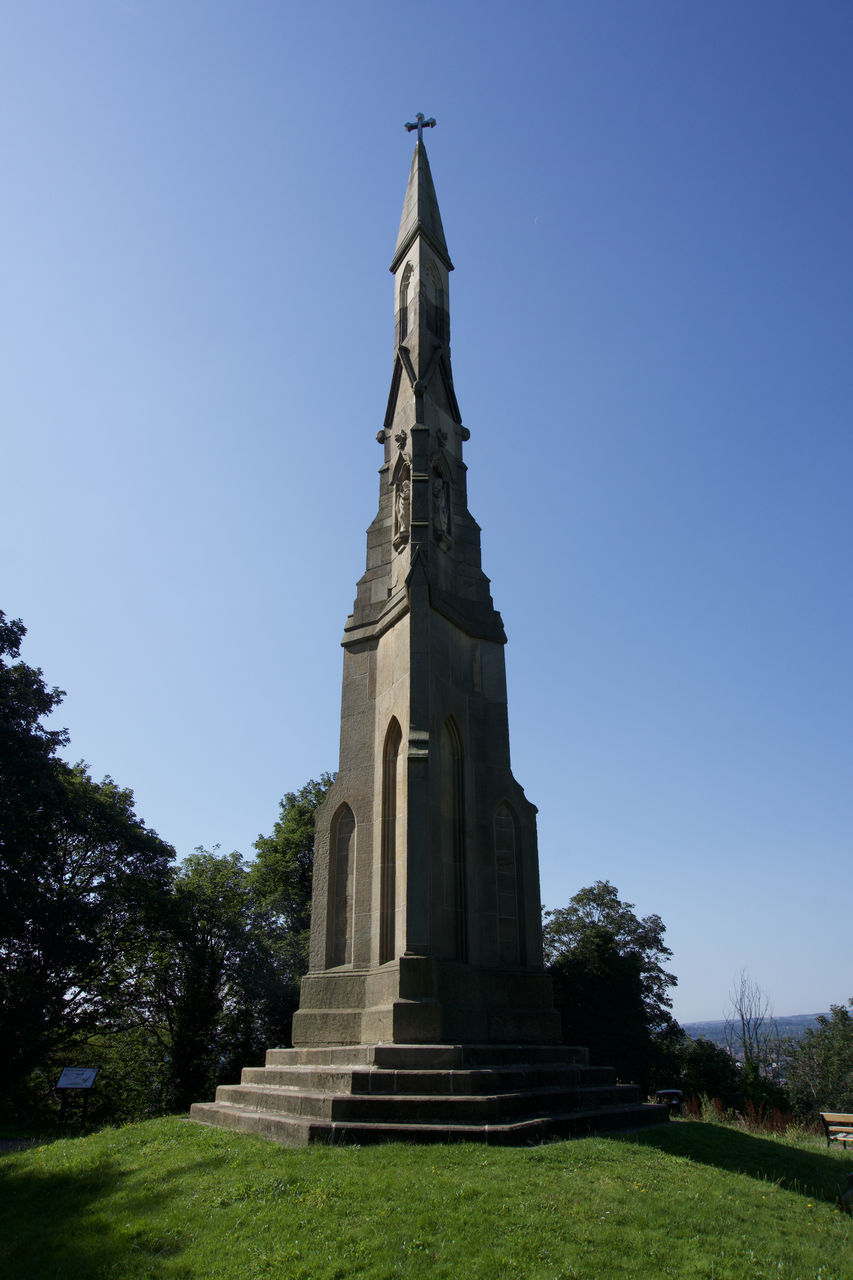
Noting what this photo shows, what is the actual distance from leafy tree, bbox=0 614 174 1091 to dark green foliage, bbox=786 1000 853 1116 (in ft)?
133

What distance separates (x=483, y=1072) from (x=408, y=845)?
10.7 feet

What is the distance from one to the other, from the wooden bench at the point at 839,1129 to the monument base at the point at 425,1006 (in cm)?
636

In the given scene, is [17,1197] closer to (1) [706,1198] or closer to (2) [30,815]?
(1) [706,1198]

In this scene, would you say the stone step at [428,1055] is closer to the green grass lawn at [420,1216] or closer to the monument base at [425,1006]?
the monument base at [425,1006]

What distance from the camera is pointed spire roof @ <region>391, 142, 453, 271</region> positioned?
1762cm

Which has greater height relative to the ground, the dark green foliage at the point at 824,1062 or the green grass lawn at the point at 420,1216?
the green grass lawn at the point at 420,1216

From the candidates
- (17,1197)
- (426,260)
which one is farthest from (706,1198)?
(426,260)

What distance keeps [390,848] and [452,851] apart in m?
1.03

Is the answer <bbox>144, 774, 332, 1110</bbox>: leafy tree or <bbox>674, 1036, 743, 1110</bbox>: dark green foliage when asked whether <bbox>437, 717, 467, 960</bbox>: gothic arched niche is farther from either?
<bbox>674, 1036, 743, 1110</bbox>: dark green foliage

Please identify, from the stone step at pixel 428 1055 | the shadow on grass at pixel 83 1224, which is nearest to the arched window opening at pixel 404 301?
the stone step at pixel 428 1055

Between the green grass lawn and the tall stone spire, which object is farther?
the tall stone spire

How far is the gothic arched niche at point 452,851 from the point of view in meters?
12.2

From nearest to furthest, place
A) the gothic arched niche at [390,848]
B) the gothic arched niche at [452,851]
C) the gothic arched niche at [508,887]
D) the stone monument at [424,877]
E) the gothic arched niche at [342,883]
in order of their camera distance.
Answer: the stone monument at [424,877] → the gothic arched niche at [390,848] → the gothic arched niche at [452,851] → the gothic arched niche at [342,883] → the gothic arched niche at [508,887]

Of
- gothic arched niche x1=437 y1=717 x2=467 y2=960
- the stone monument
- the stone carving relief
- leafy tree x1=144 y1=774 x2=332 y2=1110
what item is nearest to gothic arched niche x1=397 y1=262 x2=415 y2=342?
the stone monument
